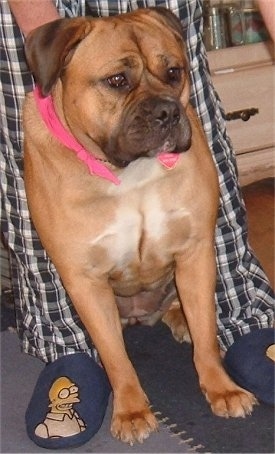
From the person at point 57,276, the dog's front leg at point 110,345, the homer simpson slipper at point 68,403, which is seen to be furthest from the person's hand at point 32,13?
the homer simpson slipper at point 68,403

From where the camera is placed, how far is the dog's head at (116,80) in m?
1.70

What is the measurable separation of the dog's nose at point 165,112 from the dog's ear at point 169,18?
0.19 m

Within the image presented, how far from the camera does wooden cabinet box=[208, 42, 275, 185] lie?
10.1 feet

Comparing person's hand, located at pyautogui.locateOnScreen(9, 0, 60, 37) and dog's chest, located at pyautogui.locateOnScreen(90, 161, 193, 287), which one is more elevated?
person's hand, located at pyautogui.locateOnScreen(9, 0, 60, 37)

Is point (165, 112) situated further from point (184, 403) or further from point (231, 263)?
point (184, 403)

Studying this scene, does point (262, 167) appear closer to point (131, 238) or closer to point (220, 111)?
point (220, 111)

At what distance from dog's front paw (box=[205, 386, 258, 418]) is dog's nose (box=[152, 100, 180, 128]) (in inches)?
21.9

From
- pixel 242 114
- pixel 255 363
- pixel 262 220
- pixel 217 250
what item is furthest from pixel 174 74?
pixel 242 114

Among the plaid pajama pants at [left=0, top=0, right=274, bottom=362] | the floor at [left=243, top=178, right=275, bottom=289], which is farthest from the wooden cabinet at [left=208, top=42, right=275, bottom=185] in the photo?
the plaid pajama pants at [left=0, top=0, right=274, bottom=362]

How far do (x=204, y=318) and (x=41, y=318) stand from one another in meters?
0.38

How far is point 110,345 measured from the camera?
1897 millimetres

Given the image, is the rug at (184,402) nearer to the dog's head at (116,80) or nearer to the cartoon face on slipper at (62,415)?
the cartoon face on slipper at (62,415)

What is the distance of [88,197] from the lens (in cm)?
182

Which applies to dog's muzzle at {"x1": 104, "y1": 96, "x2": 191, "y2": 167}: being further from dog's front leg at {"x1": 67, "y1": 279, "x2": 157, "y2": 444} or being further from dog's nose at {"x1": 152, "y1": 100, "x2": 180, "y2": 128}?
dog's front leg at {"x1": 67, "y1": 279, "x2": 157, "y2": 444}
